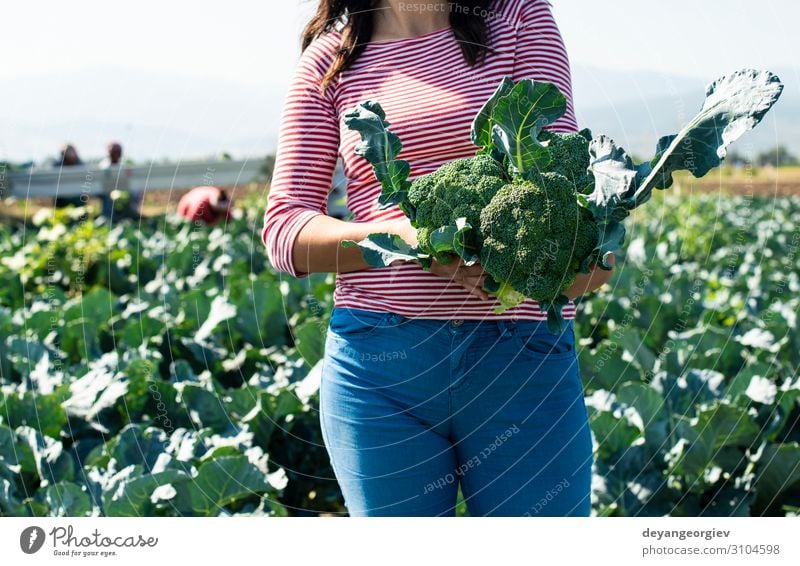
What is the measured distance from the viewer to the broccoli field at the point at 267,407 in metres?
3.19

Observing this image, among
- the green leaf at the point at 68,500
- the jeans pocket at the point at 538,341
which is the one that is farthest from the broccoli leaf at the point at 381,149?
the green leaf at the point at 68,500

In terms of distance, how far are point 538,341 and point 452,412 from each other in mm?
248

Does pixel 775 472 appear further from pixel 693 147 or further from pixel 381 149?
pixel 381 149

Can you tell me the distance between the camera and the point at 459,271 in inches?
73.4

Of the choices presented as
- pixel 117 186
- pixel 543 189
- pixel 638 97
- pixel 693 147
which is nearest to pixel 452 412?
pixel 543 189

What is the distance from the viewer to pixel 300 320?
5281 millimetres

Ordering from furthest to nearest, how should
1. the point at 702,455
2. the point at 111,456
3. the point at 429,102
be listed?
the point at 702,455 → the point at 111,456 → the point at 429,102

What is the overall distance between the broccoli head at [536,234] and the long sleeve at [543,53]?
22cm

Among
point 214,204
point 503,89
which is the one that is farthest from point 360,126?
point 214,204

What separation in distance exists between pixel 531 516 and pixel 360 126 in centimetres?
97

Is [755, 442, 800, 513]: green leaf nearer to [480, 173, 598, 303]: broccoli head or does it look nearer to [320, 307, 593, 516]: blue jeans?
[320, 307, 593, 516]: blue jeans

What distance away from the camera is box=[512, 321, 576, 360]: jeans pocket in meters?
1.97

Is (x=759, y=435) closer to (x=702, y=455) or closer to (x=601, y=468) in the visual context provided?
(x=702, y=455)

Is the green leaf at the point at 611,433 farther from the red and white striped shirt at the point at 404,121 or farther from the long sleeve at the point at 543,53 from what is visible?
the long sleeve at the point at 543,53
